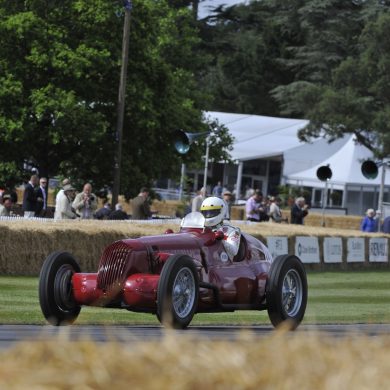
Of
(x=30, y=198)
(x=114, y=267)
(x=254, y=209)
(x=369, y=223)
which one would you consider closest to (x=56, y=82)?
(x=254, y=209)

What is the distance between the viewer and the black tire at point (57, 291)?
12.1 meters

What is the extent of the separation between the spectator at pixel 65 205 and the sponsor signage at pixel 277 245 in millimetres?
4819

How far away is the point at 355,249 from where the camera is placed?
3119 centimetres

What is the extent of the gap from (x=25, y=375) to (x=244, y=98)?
86282mm

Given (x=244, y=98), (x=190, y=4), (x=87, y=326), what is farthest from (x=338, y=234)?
(x=244, y=98)

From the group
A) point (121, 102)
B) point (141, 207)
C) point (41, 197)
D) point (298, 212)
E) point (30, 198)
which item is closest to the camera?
point (30, 198)

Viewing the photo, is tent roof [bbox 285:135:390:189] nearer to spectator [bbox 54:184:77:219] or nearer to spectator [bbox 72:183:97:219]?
spectator [bbox 72:183:97:219]

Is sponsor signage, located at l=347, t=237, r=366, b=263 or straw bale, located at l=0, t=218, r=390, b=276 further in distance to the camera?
sponsor signage, located at l=347, t=237, r=366, b=263

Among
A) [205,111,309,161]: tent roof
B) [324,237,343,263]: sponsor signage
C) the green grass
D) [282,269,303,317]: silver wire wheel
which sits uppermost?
[205,111,309,161]: tent roof

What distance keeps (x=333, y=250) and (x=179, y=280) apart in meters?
18.9

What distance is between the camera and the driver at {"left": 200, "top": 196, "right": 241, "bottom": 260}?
13258 mm

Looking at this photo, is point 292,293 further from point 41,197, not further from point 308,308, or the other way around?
point 41,197

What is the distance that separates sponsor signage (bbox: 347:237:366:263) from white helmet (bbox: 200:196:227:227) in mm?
17830

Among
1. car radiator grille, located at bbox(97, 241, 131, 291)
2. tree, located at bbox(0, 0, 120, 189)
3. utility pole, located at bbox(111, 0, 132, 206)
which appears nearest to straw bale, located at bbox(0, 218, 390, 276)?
car radiator grille, located at bbox(97, 241, 131, 291)
